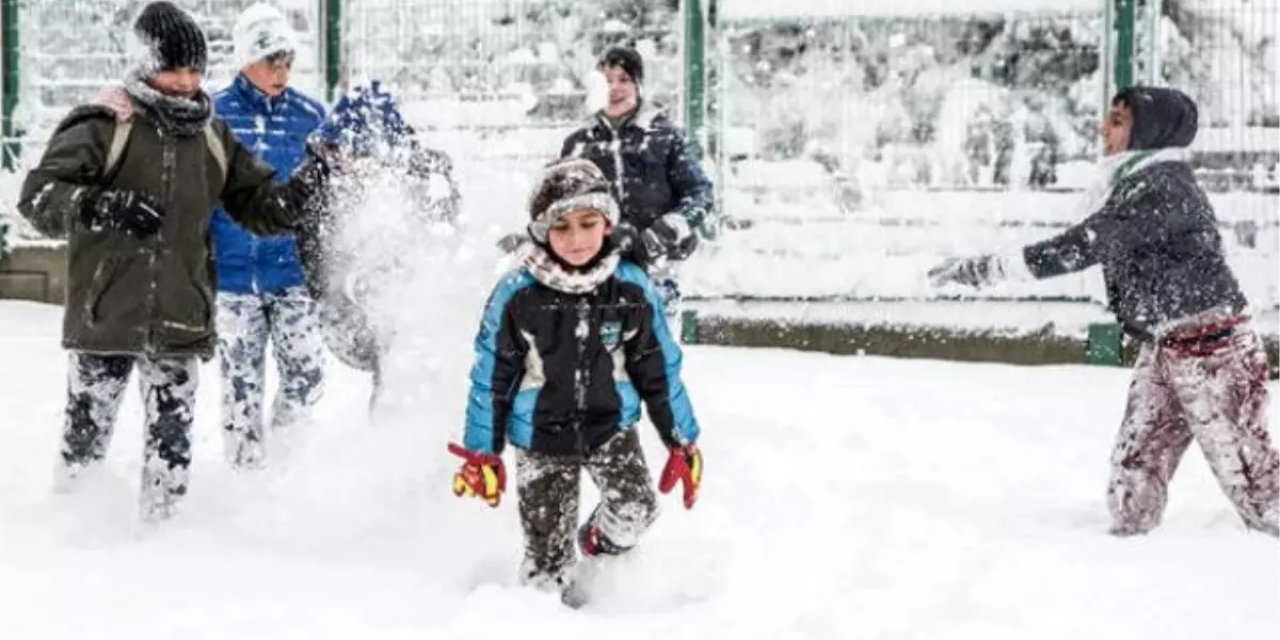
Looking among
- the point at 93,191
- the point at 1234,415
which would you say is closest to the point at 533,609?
the point at 93,191

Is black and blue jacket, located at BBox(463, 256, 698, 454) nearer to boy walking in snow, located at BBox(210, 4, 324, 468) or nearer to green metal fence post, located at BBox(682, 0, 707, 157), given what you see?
boy walking in snow, located at BBox(210, 4, 324, 468)

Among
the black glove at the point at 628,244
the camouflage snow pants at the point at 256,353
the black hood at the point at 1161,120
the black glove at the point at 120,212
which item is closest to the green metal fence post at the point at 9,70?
the camouflage snow pants at the point at 256,353

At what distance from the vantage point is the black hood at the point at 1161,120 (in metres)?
5.29

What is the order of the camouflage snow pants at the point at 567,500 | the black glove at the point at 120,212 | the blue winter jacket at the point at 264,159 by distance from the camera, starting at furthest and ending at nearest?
the blue winter jacket at the point at 264,159, the black glove at the point at 120,212, the camouflage snow pants at the point at 567,500

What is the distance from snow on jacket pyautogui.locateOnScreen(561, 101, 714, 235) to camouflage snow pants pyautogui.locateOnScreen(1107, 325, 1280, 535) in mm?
2027

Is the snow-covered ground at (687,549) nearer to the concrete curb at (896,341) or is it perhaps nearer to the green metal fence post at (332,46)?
the concrete curb at (896,341)

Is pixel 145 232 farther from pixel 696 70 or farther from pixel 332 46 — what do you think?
pixel 332 46

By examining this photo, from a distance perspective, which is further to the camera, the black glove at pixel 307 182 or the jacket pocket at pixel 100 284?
the black glove at pixel 307 182

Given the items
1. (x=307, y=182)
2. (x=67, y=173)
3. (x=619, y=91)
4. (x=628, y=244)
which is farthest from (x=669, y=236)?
(x=67, y=173)

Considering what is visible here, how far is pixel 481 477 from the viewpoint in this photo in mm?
4418

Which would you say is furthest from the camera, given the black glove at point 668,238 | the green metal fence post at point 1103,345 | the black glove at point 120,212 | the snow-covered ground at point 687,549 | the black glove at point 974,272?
the green metal fence post at point 1103,345

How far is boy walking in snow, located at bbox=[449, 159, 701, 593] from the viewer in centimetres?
441

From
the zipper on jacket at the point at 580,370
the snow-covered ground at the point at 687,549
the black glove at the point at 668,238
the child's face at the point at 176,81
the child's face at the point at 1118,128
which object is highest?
the child's face at the point at 176,81

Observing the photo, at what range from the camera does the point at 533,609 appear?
169 inches
